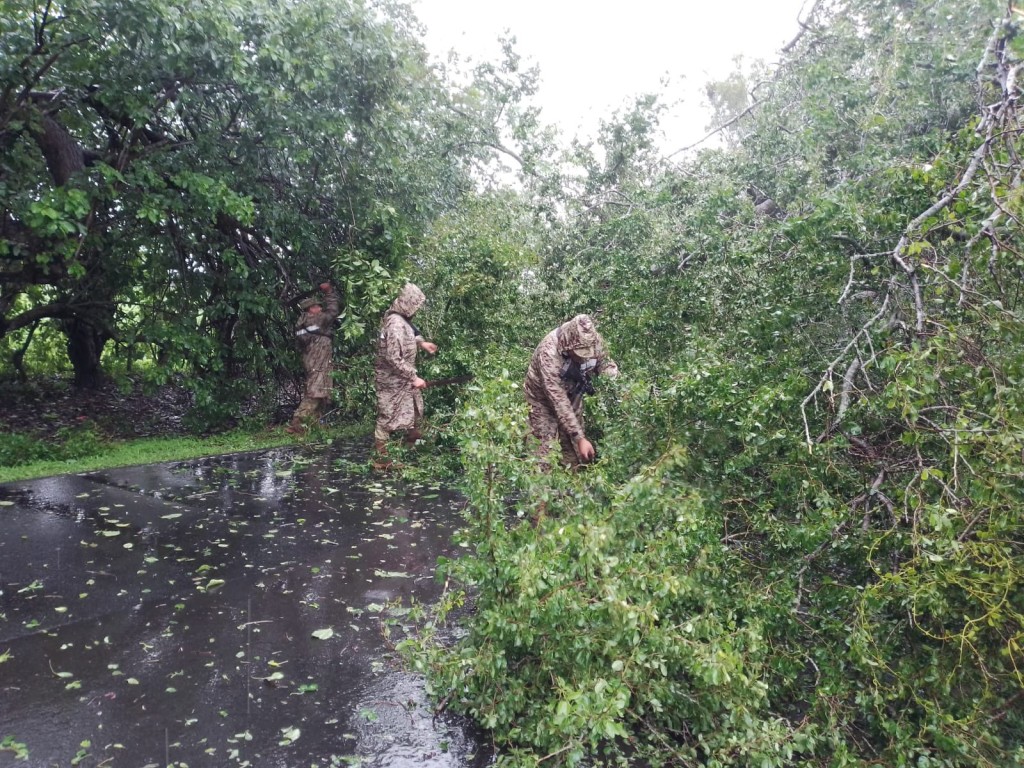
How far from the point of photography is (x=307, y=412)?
9.39 metres

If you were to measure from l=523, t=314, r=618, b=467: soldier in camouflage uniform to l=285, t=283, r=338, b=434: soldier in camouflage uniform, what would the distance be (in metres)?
4.22

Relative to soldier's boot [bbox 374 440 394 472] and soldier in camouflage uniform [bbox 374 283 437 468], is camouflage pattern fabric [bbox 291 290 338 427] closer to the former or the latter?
soldier in camouflage uniform [bbox 374 283 437 468]

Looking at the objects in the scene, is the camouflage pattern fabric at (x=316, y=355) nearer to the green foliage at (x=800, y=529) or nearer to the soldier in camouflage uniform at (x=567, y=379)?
the soldier in camouflage uniform at (x=567, y=379)

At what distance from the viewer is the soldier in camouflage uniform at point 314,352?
9266mm

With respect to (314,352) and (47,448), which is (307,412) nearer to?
(314,352)

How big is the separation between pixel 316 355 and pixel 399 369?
97.1 inches

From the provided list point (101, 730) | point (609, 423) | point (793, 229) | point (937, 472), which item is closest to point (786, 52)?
point (793, 229)

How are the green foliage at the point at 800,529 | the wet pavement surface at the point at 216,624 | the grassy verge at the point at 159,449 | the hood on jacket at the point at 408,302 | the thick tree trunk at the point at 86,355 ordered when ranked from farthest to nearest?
the thick tree trunk at the point at 86,355 → the hood on jacket at the point at 408,302 → the grassy verge at the point at 159,449 → the wet pavement surface at the point at 216,624 → the green foliage at the point at 800,529

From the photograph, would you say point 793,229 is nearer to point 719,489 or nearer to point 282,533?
point 719,489

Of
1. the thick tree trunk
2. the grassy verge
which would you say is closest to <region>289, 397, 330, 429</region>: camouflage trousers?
the grassy verge

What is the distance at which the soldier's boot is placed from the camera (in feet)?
24.7

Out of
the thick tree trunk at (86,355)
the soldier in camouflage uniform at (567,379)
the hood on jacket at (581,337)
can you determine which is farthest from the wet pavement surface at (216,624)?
the thick tree trunk at (86,355)

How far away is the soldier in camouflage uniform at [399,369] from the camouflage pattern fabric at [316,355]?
192 cm

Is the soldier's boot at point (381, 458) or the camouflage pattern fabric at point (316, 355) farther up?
the camouflage pattern fabric at point (316, 355)
